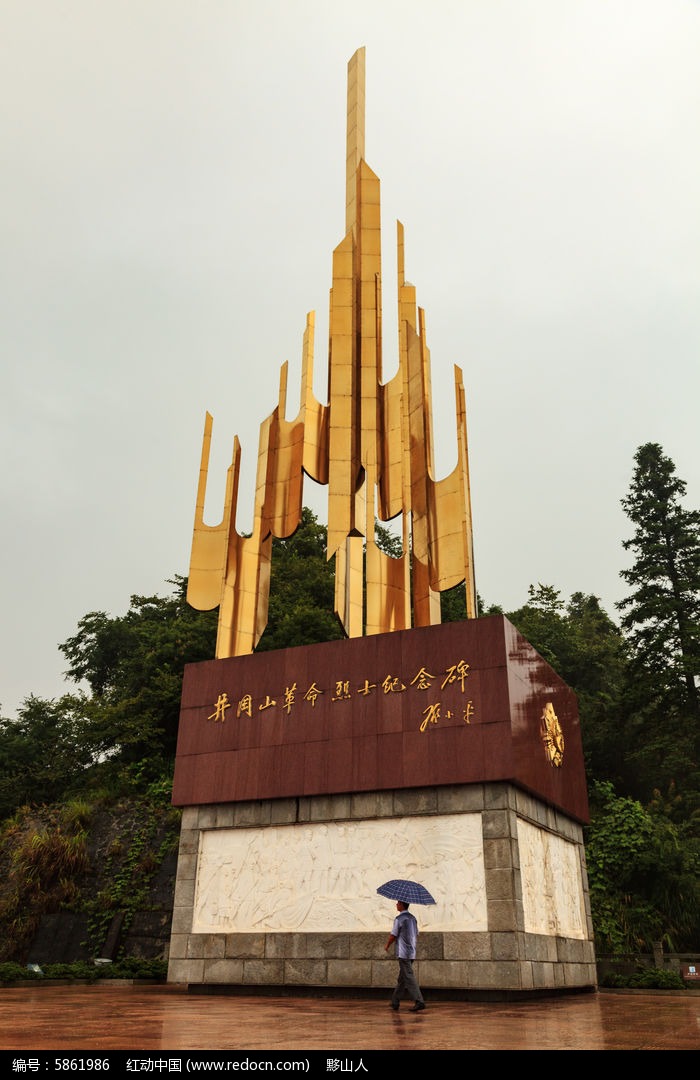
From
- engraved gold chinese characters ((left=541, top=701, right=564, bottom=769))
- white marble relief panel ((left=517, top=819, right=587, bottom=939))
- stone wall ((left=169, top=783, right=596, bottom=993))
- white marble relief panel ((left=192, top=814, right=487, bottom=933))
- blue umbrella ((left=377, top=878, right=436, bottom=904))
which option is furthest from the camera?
engraved gold chinese characters ((left=541, top=701, right=564, bottom=769))

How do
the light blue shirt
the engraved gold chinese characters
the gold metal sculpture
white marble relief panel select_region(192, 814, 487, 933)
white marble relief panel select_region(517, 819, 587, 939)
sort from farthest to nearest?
the gold metal sculpture, the engraved gold chinese characters, white marble relief panel select_region(517, 819, 587, 939), white marble relief panel select_region(192, 814, 487, 933), the light blue shirt

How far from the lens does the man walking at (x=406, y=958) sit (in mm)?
7770

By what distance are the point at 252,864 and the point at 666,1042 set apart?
6718mm

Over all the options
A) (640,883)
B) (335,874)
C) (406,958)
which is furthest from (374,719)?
(640,883)

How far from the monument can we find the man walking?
74.3 inches

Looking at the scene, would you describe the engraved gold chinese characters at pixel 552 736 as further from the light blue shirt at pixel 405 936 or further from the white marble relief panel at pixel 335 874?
the light blue shirt at pixel 405 936

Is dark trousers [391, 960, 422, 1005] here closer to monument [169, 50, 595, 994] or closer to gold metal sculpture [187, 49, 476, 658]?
monument [169, 50, 595, 994]

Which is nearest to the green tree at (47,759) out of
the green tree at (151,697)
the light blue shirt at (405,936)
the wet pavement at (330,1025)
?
the green tree at (151,697)

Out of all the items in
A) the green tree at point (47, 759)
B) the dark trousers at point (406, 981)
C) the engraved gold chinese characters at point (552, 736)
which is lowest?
the dark trousers at point (406, 981)

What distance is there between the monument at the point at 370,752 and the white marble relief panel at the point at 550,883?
2.1 inches

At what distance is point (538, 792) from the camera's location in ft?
36.0

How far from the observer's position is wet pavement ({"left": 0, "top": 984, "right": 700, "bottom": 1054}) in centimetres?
517

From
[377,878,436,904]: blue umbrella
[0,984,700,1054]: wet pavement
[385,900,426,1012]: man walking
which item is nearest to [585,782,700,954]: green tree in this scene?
[0,984,700,1054]: wet pavement
